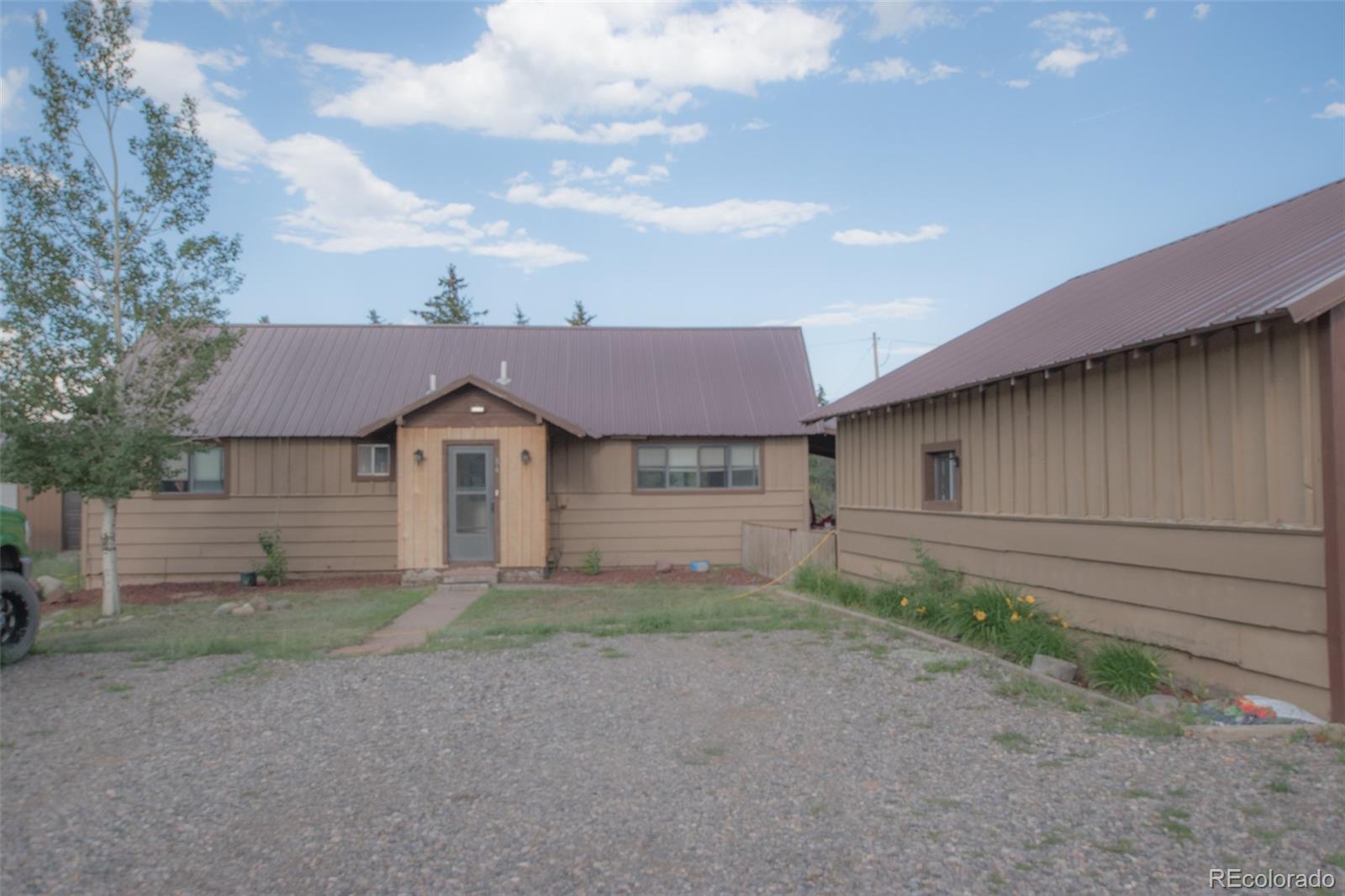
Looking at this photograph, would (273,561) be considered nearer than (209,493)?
Yes

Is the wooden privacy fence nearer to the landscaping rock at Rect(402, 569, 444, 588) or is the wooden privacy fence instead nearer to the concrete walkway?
the concrete walkway

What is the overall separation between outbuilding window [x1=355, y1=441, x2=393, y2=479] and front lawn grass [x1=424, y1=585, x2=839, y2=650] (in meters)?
3.94

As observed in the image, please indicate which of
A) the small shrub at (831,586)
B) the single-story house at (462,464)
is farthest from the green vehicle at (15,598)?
the small shrub at (831,586)

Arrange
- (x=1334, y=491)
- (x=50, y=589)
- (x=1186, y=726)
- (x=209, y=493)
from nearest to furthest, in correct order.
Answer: (x=1334, y=491), (x=1186, y=726), (x=50, y=589), (x=209, y=493)

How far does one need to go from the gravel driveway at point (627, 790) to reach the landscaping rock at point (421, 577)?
8119 mm

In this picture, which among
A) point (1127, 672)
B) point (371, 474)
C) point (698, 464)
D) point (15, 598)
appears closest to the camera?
point (1127, 672)

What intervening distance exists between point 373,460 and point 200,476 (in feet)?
10.5

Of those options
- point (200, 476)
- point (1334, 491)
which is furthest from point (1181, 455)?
point (200, 476)

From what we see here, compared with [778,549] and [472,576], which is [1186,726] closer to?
[778,549]

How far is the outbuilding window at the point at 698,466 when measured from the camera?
18578mm

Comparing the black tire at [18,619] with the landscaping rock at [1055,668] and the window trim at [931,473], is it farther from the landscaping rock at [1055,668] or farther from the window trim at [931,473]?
the window trim at [931,473]

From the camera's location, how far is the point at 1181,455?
→ 7340mm

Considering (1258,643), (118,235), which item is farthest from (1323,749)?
(118,235)

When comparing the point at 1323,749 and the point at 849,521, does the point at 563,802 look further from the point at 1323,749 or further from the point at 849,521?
the point at 849,521
